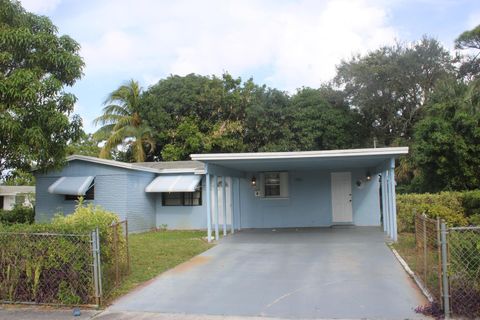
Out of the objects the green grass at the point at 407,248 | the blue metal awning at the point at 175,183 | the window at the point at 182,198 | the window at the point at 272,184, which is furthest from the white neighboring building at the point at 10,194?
the green grass at the point at 407,248

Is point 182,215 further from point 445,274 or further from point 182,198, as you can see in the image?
point 445,274

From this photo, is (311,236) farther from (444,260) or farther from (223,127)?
(223,127)

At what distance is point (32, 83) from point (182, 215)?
29.1 feet

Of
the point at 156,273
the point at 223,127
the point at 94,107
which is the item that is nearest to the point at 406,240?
the point at 156,273

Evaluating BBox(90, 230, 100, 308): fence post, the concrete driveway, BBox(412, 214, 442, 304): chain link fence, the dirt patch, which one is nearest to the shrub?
the concrete driveway

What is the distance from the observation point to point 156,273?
8617mm

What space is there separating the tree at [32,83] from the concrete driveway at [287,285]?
538cm

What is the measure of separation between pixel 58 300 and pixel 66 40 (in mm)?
8248

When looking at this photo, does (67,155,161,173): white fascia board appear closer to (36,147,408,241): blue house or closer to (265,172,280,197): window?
(36,147,408,241): blue house

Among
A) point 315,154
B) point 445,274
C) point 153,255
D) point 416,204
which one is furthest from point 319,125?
point 445,274

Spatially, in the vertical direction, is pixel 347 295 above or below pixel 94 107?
below

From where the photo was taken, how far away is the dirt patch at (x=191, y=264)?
895 cm

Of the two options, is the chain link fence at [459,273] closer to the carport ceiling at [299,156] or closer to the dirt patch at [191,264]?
the dirt patch at [191,264]

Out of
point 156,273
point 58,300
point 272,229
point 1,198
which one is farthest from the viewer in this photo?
point 1,198
